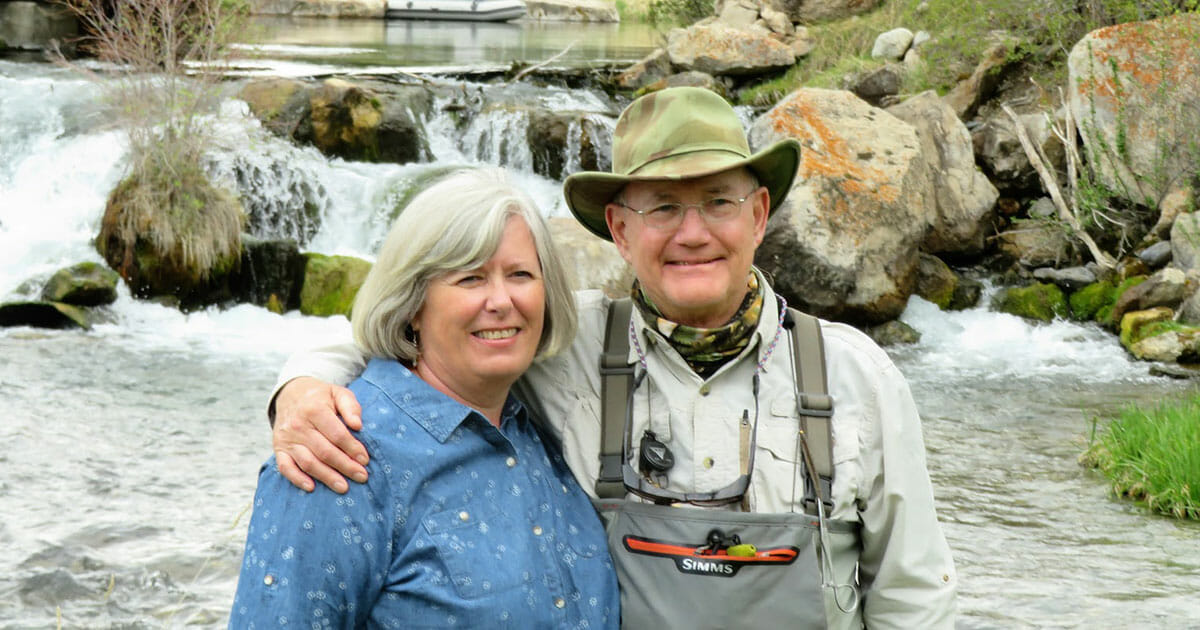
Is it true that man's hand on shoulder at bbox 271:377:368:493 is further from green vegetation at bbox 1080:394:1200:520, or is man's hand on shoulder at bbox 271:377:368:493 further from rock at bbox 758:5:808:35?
rock at bbox 758:5:808:35

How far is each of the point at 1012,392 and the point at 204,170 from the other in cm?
771

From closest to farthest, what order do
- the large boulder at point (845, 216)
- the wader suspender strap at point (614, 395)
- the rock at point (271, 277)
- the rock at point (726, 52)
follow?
1. the wader suspender strap at point (614, 395)
2. the large boulder at point (845, 216)
3. the rock at point (271, 277)
4. the rock at point (726, 52)

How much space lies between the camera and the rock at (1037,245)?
39.5 ft

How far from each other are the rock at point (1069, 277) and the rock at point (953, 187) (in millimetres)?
839

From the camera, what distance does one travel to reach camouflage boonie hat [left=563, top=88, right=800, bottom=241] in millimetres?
2678

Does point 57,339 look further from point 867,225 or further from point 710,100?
point 710,100

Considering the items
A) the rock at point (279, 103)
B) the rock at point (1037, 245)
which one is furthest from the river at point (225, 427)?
the rock at point (1037, 245)

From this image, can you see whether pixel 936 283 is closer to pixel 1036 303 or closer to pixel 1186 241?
pixel 1036 303

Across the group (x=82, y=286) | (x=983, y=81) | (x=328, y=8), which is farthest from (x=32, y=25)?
(x=328, y=8)

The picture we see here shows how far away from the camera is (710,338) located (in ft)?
8.87

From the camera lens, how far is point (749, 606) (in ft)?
8.18

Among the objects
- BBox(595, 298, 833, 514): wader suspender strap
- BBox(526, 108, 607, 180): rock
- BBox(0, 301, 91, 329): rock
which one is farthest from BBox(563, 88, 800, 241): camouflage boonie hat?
BBox(526, 108, 607, 180): rock

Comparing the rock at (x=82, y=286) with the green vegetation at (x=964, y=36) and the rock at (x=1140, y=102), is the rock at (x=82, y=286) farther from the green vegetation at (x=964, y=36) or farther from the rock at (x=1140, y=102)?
the rock at (x=1140, y=102)

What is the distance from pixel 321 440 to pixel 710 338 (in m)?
0.89
